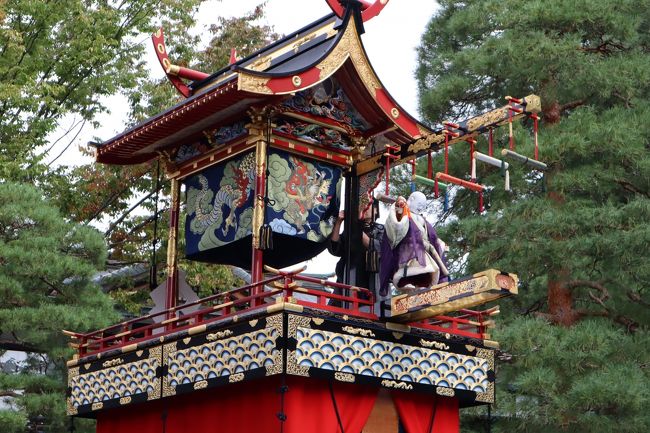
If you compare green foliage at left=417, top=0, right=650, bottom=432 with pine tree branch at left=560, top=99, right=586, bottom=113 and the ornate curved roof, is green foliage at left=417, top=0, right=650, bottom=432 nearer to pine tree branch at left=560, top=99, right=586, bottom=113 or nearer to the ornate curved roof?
pine tree branch at left=560, top=99, right=586, bottom=113

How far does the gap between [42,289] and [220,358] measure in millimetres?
5537

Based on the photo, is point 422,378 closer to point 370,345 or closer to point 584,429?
point 370,345

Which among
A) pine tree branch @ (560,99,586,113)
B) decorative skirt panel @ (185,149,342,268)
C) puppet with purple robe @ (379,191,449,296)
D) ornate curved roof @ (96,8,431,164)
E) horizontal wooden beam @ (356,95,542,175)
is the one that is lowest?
puppet with purple robe @ (379,191,449,296)

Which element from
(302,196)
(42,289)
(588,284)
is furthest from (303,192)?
(588,284)

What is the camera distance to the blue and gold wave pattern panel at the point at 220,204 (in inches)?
488

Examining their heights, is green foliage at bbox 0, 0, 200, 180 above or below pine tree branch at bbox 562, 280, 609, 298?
above

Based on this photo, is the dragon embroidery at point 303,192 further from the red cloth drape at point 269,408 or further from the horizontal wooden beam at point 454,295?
the red cloth drape at point 269,408

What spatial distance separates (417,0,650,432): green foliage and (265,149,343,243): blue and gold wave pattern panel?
433 cm

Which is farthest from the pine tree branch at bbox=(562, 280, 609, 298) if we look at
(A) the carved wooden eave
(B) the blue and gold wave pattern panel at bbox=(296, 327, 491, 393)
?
(B) the blue and gold wave pattern panel at bbox=(296, 327, 491, 393)

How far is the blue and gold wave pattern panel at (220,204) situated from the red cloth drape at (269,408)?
176cm

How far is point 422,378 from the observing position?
38.2 feet

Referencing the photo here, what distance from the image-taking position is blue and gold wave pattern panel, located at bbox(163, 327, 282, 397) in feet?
35.5

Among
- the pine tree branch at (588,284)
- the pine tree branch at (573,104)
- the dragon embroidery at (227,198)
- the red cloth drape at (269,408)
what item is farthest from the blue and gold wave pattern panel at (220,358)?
the pine tree branch at (573,104)

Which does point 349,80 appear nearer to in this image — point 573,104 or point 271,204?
point 271,204
